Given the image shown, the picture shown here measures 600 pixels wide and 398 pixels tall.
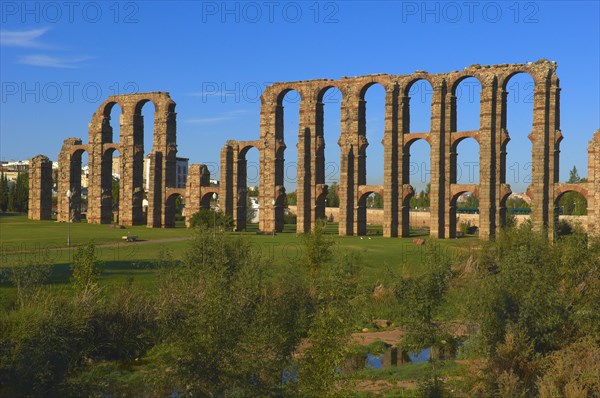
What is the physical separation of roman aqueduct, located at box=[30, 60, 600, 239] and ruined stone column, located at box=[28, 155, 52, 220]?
107 inches

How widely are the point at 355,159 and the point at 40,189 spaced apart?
31.1 meters

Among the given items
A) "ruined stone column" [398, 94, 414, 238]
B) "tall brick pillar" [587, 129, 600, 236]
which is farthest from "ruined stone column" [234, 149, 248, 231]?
"tall brick pillar" [587, 129, 600, 236]

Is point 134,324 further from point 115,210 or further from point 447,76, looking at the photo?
point 115,210

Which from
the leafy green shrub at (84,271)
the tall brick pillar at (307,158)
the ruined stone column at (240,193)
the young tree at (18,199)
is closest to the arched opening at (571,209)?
the tall brick pillar at (307,158)

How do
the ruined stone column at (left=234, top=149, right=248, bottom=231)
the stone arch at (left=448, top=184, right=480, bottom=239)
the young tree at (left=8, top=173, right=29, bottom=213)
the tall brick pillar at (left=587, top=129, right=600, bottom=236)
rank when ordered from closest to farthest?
the tall brick pillar at (left=587, top=129, right=600, bottom=236), the stone arch at (left=448, top=184, right=480, bottom=239), the ruined stone column at (left=234, top=149, right=248, bottom=231), the young tree at (left=8, top=173, right=29, bottom=213)

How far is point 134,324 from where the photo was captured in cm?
1878

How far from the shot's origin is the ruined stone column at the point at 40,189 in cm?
6562

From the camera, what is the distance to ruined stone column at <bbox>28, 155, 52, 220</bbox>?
215ft

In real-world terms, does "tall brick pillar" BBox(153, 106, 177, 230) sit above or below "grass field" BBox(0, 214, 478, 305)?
above

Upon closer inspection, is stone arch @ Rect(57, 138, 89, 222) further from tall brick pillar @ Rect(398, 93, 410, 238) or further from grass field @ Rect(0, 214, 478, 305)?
tall brick pillar @ Rect(398, 93, 410, 238)

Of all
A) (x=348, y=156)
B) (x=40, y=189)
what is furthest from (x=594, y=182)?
(x=40, y=189)

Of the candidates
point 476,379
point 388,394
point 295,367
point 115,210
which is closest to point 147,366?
point 295,367

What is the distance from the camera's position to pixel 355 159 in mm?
53969

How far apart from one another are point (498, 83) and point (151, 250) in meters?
28.5
